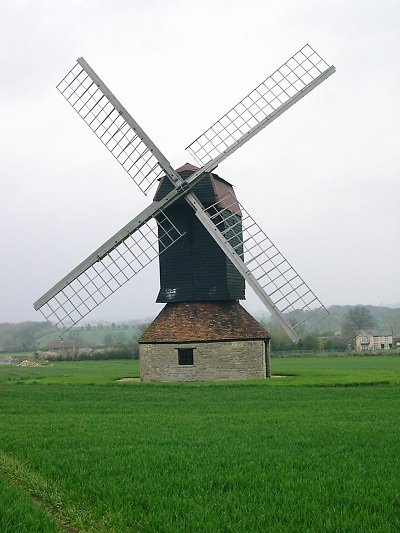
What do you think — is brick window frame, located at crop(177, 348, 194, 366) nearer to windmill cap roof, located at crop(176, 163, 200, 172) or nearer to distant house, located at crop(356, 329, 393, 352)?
windmill cap roof, located at crop(176, 163, 200, 172)

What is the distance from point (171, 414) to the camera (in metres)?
19.6

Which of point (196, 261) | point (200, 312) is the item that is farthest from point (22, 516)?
point (196, 261)

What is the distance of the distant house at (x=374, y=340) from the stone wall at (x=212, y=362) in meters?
85.3

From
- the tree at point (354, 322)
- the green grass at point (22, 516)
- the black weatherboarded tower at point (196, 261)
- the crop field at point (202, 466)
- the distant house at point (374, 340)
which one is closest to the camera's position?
the green grass at point (22, 516)

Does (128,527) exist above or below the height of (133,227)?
below

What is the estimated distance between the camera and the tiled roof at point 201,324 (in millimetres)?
29358

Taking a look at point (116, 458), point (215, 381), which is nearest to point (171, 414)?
point (116, 458)

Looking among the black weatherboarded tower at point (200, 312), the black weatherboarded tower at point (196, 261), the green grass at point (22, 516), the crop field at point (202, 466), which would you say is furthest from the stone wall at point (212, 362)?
the green grass at point (22, 516)

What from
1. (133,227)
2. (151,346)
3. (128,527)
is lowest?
(128,527)

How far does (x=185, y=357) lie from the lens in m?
29.7

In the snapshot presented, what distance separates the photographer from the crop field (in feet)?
28.3

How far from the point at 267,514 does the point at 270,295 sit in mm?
18224

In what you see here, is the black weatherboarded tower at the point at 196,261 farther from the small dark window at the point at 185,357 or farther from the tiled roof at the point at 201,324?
the small dark window at the point at 185,357

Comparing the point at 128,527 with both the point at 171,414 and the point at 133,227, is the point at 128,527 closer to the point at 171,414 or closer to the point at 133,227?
the point at 171,414
